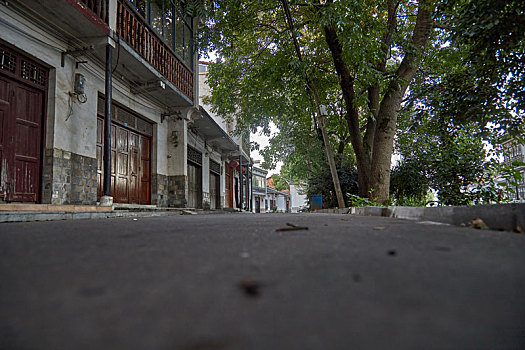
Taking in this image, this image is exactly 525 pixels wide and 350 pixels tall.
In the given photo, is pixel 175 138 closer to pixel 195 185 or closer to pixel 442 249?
pixel 195 185

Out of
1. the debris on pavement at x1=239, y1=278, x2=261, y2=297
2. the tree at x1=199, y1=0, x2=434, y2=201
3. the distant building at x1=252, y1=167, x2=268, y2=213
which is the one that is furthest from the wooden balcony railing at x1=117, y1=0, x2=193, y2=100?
the distant building at x1=252, y1=167, x2=268, y2=213

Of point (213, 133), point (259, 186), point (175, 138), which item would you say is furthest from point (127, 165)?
point (259, 186)

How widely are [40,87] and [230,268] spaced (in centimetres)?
550

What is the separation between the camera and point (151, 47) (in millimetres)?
6961

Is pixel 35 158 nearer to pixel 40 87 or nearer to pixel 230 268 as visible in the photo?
pixel 40 87

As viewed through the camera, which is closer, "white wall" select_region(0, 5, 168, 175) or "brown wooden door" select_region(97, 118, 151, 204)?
"white wall" select_region(0, 5, 168, 175)

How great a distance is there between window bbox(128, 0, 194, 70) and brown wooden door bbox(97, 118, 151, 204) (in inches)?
103

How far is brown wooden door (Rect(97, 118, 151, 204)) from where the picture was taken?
257 inches

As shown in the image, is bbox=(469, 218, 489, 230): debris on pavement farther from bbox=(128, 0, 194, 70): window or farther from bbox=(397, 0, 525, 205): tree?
bbox=(128, 0, 194, 70): window

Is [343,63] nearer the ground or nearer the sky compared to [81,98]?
nearer the sky

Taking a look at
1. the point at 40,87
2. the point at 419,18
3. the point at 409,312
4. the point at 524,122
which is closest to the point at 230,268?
the point at 409,312

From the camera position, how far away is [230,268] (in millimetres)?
880

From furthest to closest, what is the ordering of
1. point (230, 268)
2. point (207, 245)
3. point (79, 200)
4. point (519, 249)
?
point (79, 200)
point (207, 245)
point (519, 249)
point (230, 268)

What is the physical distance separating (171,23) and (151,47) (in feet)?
8.42
